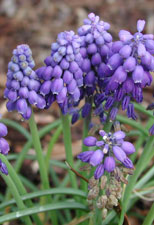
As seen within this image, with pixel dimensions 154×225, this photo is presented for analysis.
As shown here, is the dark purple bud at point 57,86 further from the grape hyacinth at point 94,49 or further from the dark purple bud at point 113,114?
the dark purple bud at point 113,114

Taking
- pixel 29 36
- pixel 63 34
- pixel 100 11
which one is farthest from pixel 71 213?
pixel 100 11

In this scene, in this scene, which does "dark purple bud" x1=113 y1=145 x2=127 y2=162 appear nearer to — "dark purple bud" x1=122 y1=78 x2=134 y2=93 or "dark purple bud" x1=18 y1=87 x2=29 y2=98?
"dark purple bud" x1=122 y1=78 x2=134 y2=93

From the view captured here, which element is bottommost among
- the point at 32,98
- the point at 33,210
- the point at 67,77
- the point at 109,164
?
the point at 33,210

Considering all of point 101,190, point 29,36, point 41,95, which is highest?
Result: point 29,36

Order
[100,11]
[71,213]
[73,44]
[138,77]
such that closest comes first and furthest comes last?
[138,77] → [73,44] → [71,213] → [100,11]

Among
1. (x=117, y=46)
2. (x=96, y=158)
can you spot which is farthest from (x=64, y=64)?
(x=96, y=158)

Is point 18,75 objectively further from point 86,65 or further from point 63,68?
point 86,65

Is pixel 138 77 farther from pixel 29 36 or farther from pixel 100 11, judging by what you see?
pixel 100 11
